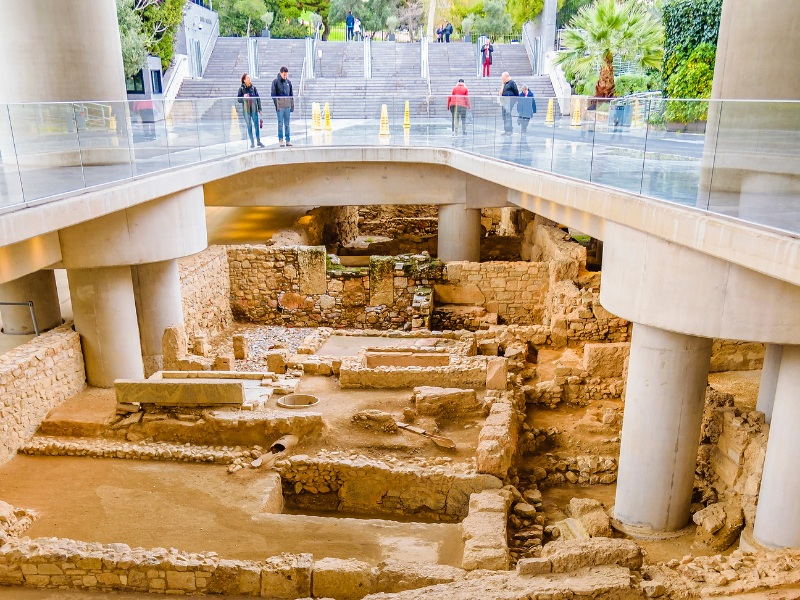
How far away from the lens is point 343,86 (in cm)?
2755

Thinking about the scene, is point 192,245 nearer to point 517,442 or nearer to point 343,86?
point 517,442

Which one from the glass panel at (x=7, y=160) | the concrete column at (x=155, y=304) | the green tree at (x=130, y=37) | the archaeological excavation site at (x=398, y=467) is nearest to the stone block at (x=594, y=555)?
the archaeological excavation site at (x=398, y=467)

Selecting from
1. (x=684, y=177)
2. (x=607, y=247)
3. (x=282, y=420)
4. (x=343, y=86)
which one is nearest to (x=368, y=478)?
(x=282, y=420)

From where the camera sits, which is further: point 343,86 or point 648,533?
point 343,86

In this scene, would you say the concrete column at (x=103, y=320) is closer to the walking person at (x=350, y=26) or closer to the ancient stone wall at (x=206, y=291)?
the ancient stone wall at (x=206, y=291)

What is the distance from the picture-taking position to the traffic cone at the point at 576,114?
32.2 ft

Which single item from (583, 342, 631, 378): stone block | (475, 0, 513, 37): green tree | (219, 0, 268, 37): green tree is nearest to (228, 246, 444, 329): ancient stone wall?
(583, 342, 631, 378): stone block

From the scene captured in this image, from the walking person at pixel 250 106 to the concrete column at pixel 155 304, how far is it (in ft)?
12.9

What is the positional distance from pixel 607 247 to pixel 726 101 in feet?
6.44

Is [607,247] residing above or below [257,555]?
above

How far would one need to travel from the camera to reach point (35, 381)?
9.56 meters

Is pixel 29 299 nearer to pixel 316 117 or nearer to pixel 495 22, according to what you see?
pixel 316 117

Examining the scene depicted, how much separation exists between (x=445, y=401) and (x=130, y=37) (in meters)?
19.4

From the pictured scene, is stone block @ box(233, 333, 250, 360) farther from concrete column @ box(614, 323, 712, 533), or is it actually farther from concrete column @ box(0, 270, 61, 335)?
concrete column @ box(614, 323, 712, 533)
